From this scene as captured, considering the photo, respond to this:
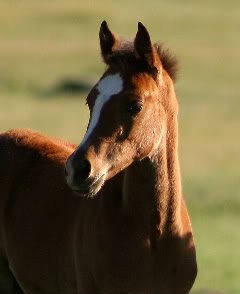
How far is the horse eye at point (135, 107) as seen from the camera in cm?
651

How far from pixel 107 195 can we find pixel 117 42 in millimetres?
1018

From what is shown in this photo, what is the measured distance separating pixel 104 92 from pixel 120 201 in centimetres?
92

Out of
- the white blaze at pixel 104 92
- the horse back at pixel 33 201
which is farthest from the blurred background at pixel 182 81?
the white blaze at pixel 104 92

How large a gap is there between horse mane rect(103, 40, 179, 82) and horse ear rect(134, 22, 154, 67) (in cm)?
5

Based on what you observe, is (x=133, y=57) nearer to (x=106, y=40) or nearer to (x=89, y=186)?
(x=106, y=40)

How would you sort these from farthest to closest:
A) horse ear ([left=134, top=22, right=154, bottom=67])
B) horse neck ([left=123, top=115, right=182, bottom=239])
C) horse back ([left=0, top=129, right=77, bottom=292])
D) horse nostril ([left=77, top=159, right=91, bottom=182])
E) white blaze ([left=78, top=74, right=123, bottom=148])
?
1. horse back ([left=0, top=129, right=77, bottom=292])
2. horse neck ([left=123, top=115, right=182, bottom=239])
3. horse ear ([left=134, top=22, right=154, bottom=67])
4. white blaze ([left=78, top=74, right=123, bottom=148])
5. horse nostril ([left=77, top=159, right=91, bottom=182])

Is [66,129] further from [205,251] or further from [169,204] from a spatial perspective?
[169,204]

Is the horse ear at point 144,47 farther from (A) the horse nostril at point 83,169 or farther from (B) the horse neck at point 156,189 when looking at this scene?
(A) the horse nostril at point 83,169

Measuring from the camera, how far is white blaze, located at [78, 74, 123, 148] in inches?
254

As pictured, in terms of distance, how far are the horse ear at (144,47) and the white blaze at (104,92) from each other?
214 millimetres

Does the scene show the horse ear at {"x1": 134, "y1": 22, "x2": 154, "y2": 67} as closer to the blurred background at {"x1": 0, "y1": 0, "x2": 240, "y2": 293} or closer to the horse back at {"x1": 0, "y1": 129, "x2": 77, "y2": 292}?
the horse back at {"x1": 0, "y1": 129, "x2": 77, "y2": 292}

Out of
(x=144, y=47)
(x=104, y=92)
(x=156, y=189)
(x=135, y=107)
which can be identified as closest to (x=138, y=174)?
(x=156, y=189)

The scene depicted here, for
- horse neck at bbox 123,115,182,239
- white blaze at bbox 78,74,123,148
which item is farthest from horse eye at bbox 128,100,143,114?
horse neck at bbox 123,115,182,239

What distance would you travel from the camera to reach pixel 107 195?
23.5ft
